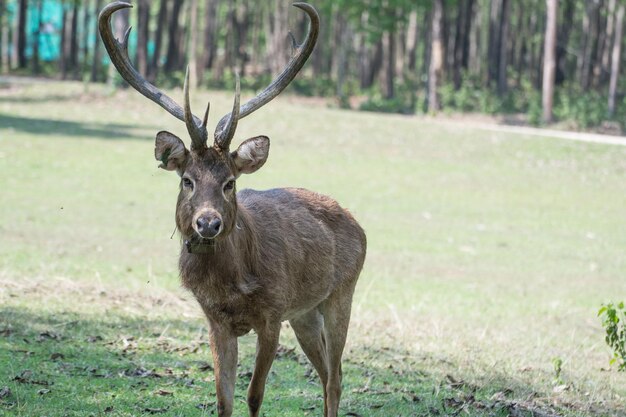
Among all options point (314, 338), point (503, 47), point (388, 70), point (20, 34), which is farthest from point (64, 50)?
point (314, 338)

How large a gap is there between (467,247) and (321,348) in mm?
10553

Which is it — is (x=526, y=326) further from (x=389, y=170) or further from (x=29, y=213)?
(x=389, y=170)

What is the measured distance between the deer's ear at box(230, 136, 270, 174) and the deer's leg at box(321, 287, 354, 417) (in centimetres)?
148

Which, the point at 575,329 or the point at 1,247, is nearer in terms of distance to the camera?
the point at 575,329

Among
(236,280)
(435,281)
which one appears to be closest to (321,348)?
(236,280)

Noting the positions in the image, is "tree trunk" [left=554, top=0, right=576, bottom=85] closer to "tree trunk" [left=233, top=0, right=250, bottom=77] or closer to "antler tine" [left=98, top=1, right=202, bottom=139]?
"tree trunk" [left=233, top=0, right=250, bottom=77]

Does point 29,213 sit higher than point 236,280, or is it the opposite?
point 236,280

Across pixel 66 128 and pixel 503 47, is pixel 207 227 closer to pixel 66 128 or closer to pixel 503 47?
pixel 66 128

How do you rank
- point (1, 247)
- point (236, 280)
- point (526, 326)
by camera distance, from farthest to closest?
1. point (1, 247)
2. point (526, 326)
3. point (236, 280)

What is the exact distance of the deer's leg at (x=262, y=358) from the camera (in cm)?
652

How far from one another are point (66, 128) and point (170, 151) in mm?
23821

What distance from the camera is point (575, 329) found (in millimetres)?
12734

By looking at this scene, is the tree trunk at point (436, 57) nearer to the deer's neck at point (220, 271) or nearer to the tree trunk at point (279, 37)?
the tree trunk at point (279, 37)

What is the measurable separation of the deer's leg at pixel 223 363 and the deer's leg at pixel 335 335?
3.18 ft
